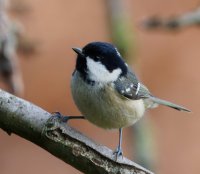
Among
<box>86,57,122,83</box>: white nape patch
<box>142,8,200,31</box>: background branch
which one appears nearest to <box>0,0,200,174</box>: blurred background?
<box>142,8,200,31</box>: background branch

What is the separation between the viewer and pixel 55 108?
379 cm

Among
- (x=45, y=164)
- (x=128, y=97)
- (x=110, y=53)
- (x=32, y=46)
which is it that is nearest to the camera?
(x=110, y=53)

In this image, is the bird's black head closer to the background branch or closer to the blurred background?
the background branch

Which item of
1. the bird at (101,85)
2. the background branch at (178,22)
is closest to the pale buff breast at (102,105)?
the bird at (101,85)

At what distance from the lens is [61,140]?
1.48m

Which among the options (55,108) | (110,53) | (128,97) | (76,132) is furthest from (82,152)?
(55,108)

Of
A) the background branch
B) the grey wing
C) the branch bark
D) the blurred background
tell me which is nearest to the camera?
the branch bark

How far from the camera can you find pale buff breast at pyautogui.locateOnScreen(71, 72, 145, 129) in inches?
74.9

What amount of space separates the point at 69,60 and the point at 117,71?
1.98m

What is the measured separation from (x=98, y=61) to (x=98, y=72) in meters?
0.04

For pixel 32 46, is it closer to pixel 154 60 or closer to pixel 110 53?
pixel 110 53

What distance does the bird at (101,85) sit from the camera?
1.88 m

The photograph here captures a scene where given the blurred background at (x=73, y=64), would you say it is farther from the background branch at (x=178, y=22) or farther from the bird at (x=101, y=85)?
the bird at (x=101, y=85)

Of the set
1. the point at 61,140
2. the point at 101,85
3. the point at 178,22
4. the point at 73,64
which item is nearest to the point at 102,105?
the point at 101,85
